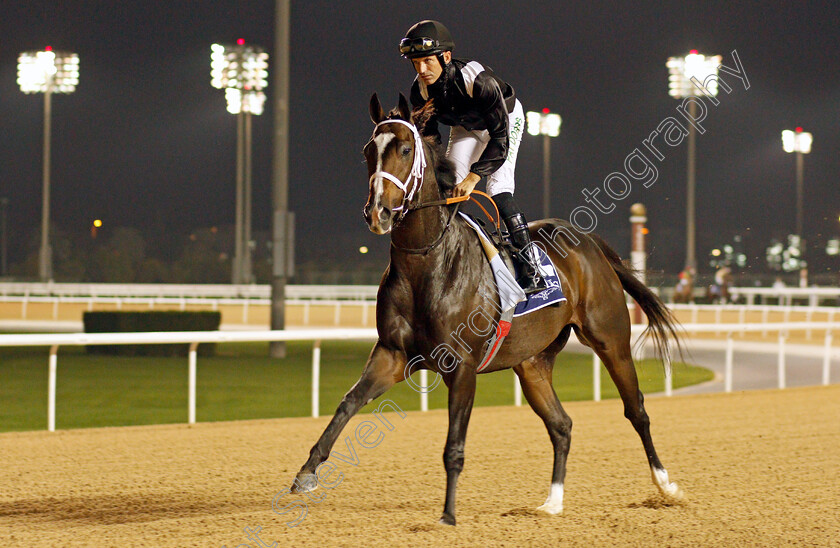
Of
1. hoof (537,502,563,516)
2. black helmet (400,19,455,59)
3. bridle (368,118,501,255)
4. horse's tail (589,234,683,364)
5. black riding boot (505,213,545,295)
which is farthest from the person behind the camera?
horse's tail (589,234,683,364)

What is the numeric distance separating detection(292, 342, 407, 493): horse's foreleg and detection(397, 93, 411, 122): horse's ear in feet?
2.96

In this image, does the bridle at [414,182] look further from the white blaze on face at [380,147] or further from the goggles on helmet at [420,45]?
the goggles on helmet at [420,45]

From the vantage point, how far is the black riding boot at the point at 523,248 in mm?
4047

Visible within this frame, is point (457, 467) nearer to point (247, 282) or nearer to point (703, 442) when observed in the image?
point (703, 442)

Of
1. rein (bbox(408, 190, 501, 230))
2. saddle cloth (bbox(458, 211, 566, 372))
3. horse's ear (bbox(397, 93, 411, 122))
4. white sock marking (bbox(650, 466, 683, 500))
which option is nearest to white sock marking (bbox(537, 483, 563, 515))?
white sock marking (bbox(650, 466, 683, 500))

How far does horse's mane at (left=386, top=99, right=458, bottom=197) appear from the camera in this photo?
3.73 metres

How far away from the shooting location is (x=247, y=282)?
26.9 m

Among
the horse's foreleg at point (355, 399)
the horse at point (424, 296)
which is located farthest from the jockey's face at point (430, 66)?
the horse's foreleg at point (355, 399)

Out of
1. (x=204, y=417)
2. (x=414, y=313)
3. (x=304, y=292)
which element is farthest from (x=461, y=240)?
(x=304, y=292)

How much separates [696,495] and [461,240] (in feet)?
5.61

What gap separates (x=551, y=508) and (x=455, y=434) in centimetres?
68

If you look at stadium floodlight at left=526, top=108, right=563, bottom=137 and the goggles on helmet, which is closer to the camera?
the goggles on helmet

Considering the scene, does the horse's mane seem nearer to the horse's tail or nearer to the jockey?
the jockey

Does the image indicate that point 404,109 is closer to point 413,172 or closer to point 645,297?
point 413,172
